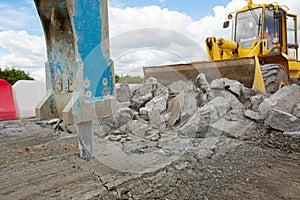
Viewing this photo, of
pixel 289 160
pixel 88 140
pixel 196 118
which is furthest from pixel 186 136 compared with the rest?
pixel 88 140

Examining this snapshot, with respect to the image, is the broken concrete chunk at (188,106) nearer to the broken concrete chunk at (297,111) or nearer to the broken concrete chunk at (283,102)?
the broken concrete chunk at (283,102)

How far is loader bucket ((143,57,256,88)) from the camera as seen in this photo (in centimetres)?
451

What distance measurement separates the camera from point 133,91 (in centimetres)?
486

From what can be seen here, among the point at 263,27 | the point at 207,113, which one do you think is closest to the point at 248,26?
the point at 263,27

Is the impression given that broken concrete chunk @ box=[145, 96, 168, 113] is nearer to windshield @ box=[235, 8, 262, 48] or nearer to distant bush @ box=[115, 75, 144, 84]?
distant bush @ box=[115, 75, 144, 84]

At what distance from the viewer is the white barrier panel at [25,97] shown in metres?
4.60

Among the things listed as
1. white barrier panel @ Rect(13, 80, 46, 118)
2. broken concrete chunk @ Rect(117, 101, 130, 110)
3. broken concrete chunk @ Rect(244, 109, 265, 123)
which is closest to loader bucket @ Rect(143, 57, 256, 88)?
broken concrete chunk @ Rect(244, 109, 265, 123)

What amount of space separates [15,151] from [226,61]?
13.0ft

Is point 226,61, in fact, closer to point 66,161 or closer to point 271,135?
point 271,135

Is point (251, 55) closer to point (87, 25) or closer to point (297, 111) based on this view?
point (297, 111)

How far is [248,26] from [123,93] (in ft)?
12.7

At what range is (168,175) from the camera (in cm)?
191

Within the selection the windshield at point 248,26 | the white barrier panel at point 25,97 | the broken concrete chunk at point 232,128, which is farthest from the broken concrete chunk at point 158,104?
the windshield at point 248,26

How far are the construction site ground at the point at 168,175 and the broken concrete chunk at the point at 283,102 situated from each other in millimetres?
538
